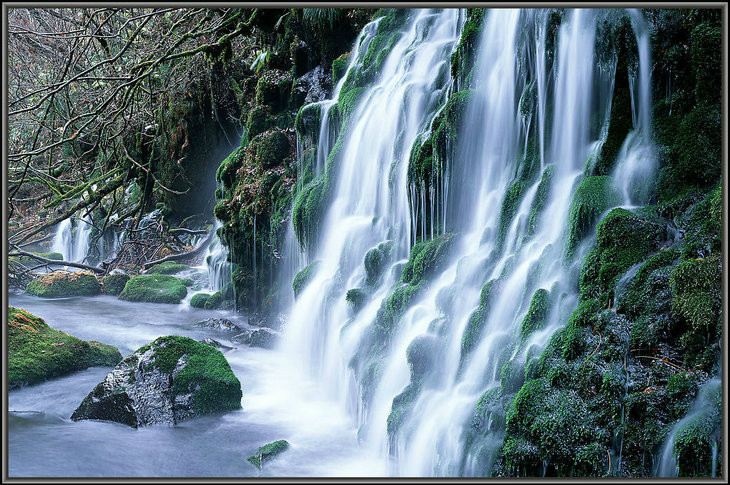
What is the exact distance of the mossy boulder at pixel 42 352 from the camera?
4754mm

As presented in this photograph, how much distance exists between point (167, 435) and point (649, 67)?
390 centimetres

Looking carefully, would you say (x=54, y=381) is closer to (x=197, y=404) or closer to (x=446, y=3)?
(x=197, y=404)

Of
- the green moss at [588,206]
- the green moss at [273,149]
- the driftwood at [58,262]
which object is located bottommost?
the driftwood at [58,262]

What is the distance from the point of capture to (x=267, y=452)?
3.69 meters

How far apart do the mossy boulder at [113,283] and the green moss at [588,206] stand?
27.5ft

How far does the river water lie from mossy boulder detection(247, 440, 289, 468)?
0.04 metres

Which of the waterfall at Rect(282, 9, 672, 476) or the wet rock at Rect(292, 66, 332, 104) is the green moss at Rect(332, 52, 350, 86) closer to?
the wet rock at Rect(292, 66, 332, 104)

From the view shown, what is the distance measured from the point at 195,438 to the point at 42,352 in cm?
201

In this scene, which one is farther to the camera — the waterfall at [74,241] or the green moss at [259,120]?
the waterfall at [74,241]

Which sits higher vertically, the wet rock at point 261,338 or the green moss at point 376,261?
the green moss at point 376,261

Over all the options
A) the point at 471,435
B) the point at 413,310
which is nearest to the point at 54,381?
the point at 413,310

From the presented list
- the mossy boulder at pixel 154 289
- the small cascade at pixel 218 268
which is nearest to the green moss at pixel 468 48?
the small cascade at pixel 218 268

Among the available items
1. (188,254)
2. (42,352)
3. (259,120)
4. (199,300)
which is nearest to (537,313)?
(42,352)

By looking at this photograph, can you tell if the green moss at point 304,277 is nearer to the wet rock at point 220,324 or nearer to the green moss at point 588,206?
the wet rock at point 220,324
